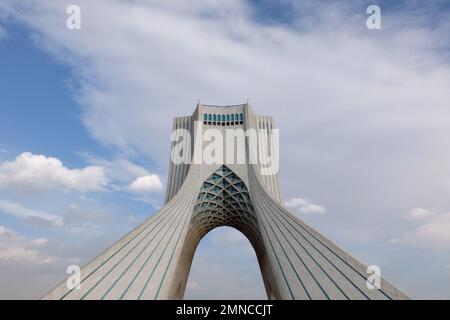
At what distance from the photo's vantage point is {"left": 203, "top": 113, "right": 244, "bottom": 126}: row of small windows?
2381cm

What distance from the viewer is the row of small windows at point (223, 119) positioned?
23.8 metres

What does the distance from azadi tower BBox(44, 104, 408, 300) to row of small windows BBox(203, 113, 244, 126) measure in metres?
0.08

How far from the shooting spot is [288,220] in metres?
13.8

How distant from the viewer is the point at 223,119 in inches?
943

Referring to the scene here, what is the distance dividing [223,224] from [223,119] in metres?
9.80
